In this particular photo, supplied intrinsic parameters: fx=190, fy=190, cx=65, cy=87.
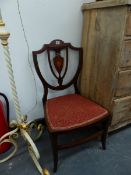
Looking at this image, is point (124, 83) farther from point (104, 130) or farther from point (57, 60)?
point (57, 60)

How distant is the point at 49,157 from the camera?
4.59ft

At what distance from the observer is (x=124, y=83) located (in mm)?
1344

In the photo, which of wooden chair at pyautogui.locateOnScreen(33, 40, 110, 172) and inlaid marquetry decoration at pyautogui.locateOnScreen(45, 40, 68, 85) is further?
inlaid marquetry decoration at pyautogui.locateOnScreen(45, 40, 68, 85)

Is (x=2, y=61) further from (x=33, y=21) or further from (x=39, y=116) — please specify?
(x=39, y=116)

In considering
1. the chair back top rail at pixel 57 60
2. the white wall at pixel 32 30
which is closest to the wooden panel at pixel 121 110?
the chair back top rail at pixel 57 60

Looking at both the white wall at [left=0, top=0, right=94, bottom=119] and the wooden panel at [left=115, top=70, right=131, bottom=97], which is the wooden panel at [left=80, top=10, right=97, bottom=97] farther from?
the wooden panel at [left=115, top=70, right=131, bottom=97]

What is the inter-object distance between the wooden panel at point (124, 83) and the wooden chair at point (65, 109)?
0.18m

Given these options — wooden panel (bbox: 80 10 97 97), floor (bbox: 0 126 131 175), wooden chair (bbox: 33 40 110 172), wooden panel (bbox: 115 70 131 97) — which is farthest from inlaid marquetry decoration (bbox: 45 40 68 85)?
floor (bbox: 0 126 131 175)

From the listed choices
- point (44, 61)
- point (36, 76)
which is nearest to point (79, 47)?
point (44, 61)

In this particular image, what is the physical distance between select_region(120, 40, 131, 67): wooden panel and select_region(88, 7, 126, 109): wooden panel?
0.04 meters

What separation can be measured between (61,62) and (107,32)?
406mm

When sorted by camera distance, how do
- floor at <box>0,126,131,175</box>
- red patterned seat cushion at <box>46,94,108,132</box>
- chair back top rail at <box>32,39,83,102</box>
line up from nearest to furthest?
red patterned seat cushion at <box>46,94,108,132</box>
floor at <box>0,126,131,175</box>
chair back top rail at <box>32,39,83,102</box>

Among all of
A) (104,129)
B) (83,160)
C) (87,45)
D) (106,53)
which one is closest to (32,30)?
(87,45)

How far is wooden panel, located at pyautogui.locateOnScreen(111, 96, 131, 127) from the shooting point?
4.55ft
